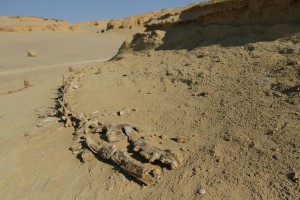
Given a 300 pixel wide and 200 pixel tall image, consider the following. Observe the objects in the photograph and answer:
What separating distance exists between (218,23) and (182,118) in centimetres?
321

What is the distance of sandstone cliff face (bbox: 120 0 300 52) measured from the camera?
22.1ft

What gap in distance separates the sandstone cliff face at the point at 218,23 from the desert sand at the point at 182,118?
3 centimetres

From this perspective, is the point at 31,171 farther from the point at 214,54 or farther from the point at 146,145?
the point at 214,54

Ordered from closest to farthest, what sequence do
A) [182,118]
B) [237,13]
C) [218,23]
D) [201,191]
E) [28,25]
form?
[201,191], [182,118], [237,13], [218,23], [28,25]

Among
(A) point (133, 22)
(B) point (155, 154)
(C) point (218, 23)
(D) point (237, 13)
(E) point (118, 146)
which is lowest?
(A) point (133, 22)

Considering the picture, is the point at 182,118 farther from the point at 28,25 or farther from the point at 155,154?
the point at 28,25

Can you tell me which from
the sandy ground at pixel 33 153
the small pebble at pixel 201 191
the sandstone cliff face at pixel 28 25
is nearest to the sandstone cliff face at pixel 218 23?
the sandy ground at pixel 33 153

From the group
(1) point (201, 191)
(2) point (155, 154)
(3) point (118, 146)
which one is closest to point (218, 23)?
(3) point (118, 146)

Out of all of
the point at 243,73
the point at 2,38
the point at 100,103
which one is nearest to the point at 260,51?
the point at 243,73

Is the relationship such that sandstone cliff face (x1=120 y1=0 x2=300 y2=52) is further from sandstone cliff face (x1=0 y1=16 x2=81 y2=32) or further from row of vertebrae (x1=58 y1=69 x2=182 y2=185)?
sandstone cliff face (x1=0 y1=16 x2=81 y2=32)

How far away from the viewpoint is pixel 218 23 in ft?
26.4

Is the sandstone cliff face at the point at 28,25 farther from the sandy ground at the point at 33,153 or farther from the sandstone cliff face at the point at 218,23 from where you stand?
the sandstone cliff face at the point at 218,23

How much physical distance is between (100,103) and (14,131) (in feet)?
6.18

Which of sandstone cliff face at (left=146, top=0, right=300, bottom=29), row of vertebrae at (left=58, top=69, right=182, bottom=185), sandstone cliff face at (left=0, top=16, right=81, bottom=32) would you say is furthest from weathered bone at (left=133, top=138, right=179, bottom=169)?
sandstone cliff face at (left=0, top=16, right=81, bottom=32)
